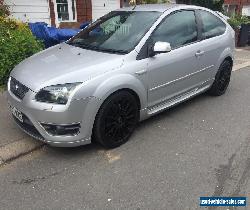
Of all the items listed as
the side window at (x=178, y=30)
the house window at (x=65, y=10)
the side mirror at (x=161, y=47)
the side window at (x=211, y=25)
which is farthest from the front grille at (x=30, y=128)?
the house window at (x=65, y=10)

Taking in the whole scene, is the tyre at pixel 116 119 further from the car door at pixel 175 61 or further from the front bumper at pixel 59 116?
the car door at pixel 175 61

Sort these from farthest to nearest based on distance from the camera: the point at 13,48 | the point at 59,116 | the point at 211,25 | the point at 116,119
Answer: the point at 13,48, the point at 211,25, the point at 116,119, the point at 59,116

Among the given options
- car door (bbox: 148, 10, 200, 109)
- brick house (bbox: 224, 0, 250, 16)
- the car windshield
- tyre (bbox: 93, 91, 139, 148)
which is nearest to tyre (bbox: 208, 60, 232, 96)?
car door (bbox: 148, 10, 200, 109)

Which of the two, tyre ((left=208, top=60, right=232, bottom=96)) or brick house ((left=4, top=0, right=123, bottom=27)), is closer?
tyre ((left=208, top=60, right=232, bottom=96))

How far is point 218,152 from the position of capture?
3807mm

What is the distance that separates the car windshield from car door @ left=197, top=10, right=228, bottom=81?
1.03 meters

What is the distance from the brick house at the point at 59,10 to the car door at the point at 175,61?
6329mm

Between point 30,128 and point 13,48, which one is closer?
point 30,128

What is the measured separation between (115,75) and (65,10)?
8.07m

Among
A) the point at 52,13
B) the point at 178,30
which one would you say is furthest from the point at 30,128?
the point at 52,13

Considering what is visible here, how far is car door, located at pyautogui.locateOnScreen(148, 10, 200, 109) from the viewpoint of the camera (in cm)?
408

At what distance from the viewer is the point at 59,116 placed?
3254 mm

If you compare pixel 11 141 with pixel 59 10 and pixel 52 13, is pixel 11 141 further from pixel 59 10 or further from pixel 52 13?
pixel 59 10

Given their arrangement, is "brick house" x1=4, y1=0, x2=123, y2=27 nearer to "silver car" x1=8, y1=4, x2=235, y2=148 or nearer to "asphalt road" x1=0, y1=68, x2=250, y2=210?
"silver car" x1=8, y1=4, x2=235, y2=148
